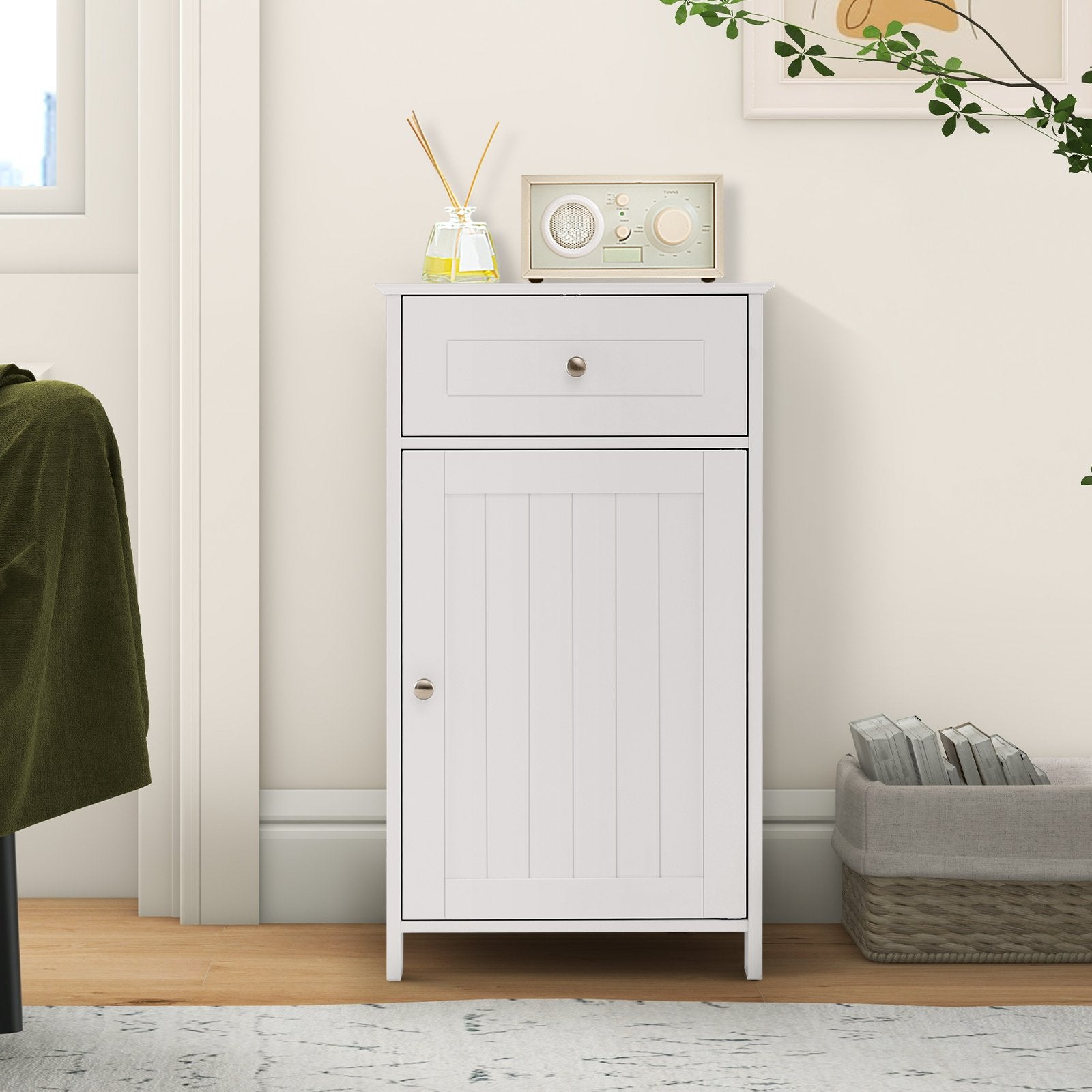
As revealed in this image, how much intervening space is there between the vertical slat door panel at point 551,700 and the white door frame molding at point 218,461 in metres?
0.54

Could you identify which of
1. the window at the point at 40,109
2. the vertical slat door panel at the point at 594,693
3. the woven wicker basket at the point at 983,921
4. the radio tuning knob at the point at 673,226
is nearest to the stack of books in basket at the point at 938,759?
the woven wicker basket at the point at 983,921

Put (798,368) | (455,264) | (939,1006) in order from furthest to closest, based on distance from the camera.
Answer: (798,368)
(455,264)
(939,1006)

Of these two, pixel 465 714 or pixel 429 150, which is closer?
pixel 465 714

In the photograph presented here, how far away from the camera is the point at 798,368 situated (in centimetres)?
180

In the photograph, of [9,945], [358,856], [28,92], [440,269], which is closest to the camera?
[9,945]

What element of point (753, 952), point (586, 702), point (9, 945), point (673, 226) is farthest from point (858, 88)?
point (9, 945)

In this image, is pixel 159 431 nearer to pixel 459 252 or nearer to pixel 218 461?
pixel 218 461

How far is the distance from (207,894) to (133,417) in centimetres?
80

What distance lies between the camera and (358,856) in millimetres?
1792

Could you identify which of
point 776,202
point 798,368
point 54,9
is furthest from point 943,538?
point 54,9

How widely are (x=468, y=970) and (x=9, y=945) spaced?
0.61m

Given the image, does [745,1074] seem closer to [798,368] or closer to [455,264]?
[798,368]

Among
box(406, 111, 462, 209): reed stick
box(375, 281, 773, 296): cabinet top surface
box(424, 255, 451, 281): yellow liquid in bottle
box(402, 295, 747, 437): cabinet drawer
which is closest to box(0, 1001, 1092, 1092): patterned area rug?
box(402, 295, 747, 437): cabinet drawer

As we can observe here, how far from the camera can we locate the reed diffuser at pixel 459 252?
1687 millimetres
